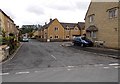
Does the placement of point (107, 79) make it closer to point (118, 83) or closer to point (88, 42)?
point (118, 83)

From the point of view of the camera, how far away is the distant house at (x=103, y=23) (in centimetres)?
3112

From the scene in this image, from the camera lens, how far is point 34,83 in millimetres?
10719

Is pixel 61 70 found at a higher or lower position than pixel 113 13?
lower

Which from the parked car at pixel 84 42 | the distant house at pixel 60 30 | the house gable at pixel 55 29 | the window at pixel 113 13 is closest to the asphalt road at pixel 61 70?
the window at pixel 113 13

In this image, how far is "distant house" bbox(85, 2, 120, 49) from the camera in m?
31.1

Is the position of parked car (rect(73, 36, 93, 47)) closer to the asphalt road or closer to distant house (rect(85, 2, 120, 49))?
distant house (rect(85, 2, 120, 49))

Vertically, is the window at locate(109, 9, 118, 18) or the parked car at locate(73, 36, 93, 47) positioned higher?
the window at locate(109, 9, 118, 18)

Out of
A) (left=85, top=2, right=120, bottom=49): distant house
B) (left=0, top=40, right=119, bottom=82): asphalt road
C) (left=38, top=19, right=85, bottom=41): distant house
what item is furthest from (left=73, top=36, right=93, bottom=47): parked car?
(left=38, top=19, right=85, bottom=41): distant house

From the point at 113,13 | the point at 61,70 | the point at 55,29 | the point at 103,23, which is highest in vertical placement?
the point at 113,13

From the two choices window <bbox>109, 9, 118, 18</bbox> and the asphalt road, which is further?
window <bbox>109, 9, 118, 18</bbox>

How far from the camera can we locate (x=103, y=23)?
112ft

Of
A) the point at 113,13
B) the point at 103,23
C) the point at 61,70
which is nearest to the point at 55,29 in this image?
the point at 103,23

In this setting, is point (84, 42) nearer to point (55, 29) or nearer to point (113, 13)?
point (113, 13)

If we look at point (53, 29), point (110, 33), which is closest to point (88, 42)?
point (110, 33)
